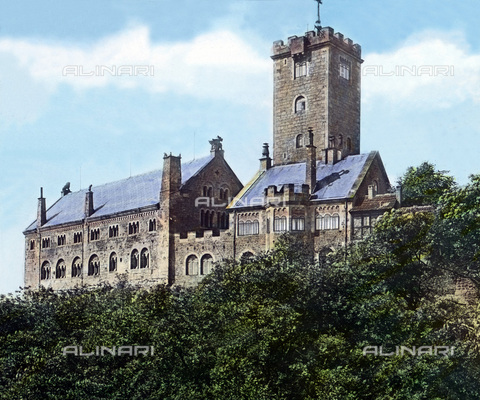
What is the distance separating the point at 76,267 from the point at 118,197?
29.3 ft

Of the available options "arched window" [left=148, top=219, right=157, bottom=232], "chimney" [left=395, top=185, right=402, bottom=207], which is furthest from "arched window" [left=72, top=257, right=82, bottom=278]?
"chimney" [left=395, top=185, right=402, bottom=207]

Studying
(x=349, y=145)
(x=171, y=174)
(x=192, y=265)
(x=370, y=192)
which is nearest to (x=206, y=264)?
(x=192, y=265)

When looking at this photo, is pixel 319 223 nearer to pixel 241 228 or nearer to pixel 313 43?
pixel 241 228

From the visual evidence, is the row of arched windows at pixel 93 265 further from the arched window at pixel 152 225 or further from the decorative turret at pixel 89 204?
the decorative turret at pixel 89 204

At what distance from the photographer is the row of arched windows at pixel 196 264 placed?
225ft

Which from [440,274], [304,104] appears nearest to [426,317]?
[440,274]

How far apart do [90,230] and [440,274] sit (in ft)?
139

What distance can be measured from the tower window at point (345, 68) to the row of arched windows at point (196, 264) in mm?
23633

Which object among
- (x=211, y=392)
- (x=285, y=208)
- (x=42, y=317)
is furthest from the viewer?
(x=285, y=208)

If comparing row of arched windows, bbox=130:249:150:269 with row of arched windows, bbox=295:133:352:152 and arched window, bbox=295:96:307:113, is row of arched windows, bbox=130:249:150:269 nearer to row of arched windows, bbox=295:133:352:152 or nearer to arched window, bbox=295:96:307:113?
row of arched windows, bbox=295:133:352:152

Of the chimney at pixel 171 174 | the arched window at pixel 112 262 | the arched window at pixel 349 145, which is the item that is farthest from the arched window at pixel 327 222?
the arched window at pixel 112 262

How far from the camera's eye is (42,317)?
154ft

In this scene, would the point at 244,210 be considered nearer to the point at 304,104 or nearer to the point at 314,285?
the point at 304,104

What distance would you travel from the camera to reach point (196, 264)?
Answer: 69688mm
